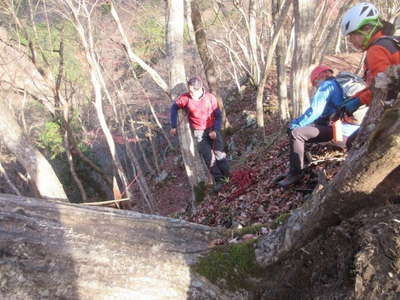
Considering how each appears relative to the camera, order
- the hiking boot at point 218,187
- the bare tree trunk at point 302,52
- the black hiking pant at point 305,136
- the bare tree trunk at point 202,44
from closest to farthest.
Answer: the black hiking pant at point 305,136 < the bare tree trunk at point 302,52 < the hiking boot at point 218,187 < the bare tree trunk at point 202,44

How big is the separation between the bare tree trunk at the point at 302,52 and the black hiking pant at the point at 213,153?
4.89 feet

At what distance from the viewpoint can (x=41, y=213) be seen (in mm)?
2998

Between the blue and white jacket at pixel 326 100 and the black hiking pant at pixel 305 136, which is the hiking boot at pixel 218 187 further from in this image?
the blue and white jacket at pixel 326 100

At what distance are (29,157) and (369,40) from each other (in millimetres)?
5915

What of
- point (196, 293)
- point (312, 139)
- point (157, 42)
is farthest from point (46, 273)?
point (157, 42)

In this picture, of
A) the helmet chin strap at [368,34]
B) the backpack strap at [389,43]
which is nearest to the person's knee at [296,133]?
the helmet chin strap at [368,34]

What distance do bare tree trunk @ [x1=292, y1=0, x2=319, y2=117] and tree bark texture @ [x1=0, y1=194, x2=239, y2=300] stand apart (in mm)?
3738

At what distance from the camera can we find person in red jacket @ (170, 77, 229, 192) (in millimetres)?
5426

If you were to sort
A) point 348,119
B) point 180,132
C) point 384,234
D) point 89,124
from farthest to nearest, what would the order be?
point 89,124, point 180,132, point 348,119, point 384,234

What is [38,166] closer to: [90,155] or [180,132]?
[180,132]

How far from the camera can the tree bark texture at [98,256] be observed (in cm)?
223

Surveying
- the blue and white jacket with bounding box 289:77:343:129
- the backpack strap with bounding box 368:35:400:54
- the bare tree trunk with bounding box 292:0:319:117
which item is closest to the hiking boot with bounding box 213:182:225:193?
the bare tree trunk with bounding box 292:0:319:117

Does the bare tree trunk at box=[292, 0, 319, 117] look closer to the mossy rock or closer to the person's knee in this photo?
the person's knee

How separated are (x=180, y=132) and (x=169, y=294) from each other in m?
3.68
